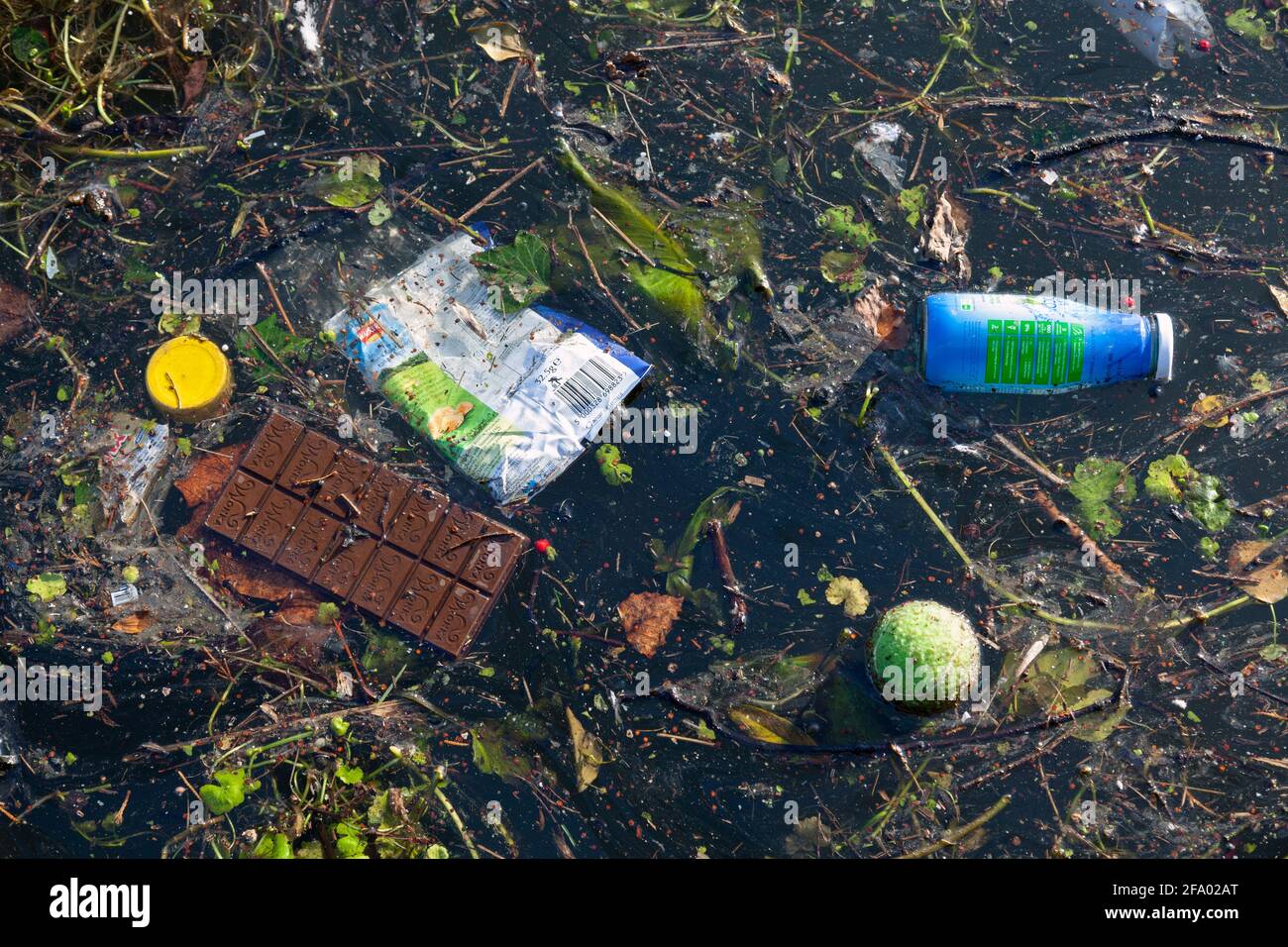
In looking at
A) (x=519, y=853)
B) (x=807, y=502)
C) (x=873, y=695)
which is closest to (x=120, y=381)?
(x=519, y=853)

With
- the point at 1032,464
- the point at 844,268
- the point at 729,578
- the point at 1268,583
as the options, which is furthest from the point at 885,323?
the point at 1268,583

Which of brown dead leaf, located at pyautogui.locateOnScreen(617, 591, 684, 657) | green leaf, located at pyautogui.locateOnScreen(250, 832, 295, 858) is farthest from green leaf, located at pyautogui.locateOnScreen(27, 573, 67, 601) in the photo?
brown dead leaf, located at pyautogui.locateOnScreen(617, 591, 684, 657)

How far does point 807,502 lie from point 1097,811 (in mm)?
1909

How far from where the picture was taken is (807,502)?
4.46 m

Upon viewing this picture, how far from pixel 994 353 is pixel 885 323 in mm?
521

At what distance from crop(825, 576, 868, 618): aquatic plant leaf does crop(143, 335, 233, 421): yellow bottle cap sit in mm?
2994

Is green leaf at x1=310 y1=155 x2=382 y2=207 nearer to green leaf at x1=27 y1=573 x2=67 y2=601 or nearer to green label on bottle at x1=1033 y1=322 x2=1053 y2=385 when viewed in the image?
green leaf at x1=27 y1=573 x2=67 y2=601

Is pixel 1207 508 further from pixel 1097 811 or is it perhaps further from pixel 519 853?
pixel 519 853

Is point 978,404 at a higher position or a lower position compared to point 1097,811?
higher

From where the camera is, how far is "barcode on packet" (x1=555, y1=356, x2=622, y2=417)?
442cm

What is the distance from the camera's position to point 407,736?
173 inches

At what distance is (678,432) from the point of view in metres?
4.48
